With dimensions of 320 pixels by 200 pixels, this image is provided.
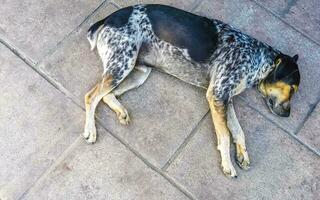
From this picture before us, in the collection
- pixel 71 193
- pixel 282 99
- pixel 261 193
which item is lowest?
pixel 71 193

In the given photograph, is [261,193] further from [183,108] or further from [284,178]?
[183,108]

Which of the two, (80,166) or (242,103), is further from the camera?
(242,103)

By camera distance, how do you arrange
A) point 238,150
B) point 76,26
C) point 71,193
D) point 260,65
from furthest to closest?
point 76,26, point 260,65, point 238,150, point 71,193

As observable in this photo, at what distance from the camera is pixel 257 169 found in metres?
4.01

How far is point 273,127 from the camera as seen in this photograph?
13.9 feet

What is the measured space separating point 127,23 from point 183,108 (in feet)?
2.92

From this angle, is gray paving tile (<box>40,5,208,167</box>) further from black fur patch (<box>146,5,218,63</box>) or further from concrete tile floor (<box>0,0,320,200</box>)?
black fur patch (<box>146,5,218,63</box>)

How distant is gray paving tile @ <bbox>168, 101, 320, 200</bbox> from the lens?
3895 millimetres

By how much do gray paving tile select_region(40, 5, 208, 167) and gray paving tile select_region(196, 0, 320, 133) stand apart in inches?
22.9

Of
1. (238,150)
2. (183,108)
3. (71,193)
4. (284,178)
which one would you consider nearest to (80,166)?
(71,193)

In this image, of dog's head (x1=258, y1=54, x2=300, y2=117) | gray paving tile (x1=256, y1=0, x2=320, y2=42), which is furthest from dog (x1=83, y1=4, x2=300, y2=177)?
gray paving tile (x1=256, y1=0, x2=320, y2=42)

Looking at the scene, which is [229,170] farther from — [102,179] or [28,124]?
[28,124]

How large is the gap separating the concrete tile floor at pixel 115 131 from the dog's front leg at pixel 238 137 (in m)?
0.07

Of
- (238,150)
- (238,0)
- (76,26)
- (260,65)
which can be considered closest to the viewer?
(238,150)
